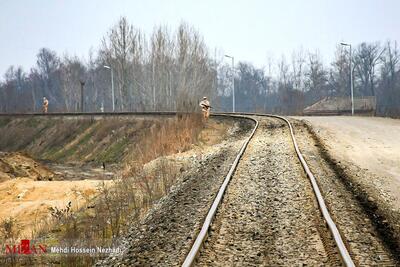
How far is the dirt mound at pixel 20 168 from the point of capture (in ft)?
70.0

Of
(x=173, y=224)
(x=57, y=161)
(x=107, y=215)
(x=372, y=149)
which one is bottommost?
(x=57, y=161)

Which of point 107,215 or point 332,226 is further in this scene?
point 107,215

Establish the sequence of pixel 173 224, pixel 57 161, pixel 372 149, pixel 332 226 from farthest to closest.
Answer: pixel 57 161, pixel 372 149, pixel 173 224, pixel 332 226

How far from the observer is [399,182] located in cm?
1041

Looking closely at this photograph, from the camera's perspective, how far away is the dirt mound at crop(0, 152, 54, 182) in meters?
21.3

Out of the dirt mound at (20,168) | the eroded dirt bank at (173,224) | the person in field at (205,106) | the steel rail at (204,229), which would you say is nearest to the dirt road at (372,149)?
the steel rail at (204,229)

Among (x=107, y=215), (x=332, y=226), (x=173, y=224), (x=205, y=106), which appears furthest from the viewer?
(x=205, y=106)

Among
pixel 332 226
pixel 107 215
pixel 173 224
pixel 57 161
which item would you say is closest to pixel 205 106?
pixel 57 161

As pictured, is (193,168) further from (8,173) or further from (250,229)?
(8,173)

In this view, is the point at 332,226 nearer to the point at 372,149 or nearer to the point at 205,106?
the point at 372,149

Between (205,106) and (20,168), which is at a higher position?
(205,106)

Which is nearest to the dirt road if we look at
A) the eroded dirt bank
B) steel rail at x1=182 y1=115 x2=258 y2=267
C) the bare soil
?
steel rail at x1=182 y1=115 x2=258 y2=267

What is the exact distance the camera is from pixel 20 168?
2227 centimetres

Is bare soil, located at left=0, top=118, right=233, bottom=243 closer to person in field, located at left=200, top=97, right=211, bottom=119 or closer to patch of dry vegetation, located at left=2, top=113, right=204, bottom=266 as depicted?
person in field, located at left=200, top=97, right=211, bottom=119
